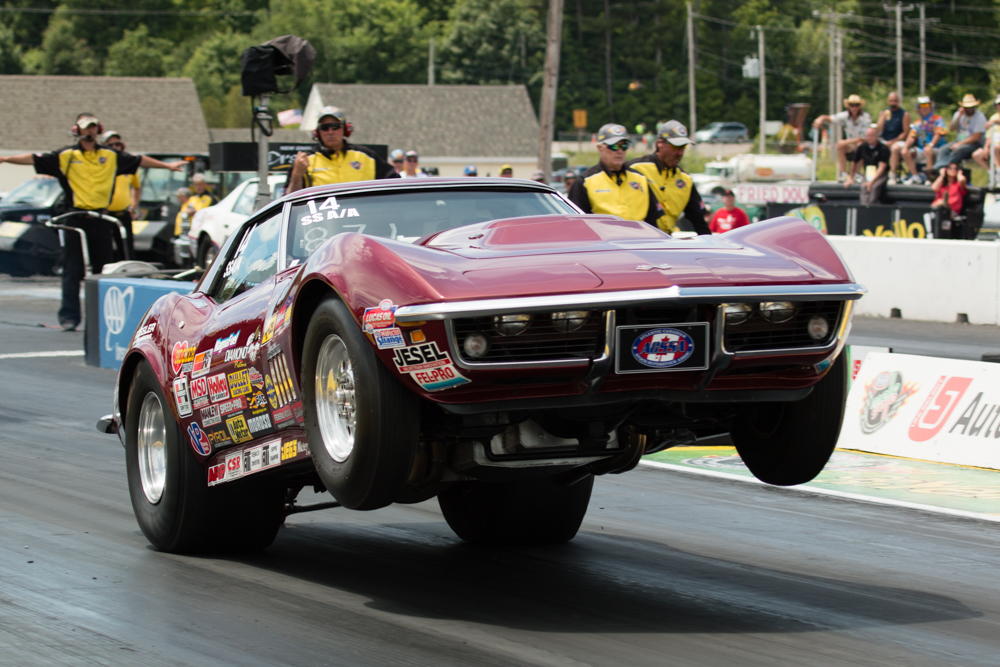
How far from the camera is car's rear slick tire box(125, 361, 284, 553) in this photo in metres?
5.88

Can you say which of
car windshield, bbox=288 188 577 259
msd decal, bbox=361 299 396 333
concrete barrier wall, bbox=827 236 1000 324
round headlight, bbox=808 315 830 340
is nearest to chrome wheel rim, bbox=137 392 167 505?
car windshield, bbox=288 188 577 259

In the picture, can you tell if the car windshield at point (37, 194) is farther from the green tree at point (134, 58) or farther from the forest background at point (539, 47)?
the green tree at point (134, 58)

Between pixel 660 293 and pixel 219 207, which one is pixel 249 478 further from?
pixel 219 207

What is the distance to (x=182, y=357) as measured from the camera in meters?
6.00

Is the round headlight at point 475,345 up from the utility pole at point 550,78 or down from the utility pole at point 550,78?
down

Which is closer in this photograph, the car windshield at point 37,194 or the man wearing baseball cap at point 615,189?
the man wearing baseball cap at point 615,189

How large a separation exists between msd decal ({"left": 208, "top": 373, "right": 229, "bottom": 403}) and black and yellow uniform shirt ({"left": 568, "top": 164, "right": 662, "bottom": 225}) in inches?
155

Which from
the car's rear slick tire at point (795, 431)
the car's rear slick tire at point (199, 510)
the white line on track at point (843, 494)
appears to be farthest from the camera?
the white line on track at point (843, 494)

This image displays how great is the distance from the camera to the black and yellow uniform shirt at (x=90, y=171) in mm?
14352

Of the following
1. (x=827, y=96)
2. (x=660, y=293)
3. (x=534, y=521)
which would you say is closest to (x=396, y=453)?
(x=660, y=293)

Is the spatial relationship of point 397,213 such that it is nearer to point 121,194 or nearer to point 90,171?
point 90,171

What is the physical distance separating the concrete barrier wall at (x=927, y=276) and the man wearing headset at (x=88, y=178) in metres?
9.51

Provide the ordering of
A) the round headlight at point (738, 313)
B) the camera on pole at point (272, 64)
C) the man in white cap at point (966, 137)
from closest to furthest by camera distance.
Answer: the round headlight at point (738, 313) → the camera on pole at point (272, 64) → the man in white cap at point (966, 137)

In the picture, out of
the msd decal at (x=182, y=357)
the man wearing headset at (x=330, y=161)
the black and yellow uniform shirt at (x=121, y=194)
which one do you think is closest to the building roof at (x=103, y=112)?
the black and yellow uniform shirt at (x=121, y=194)
